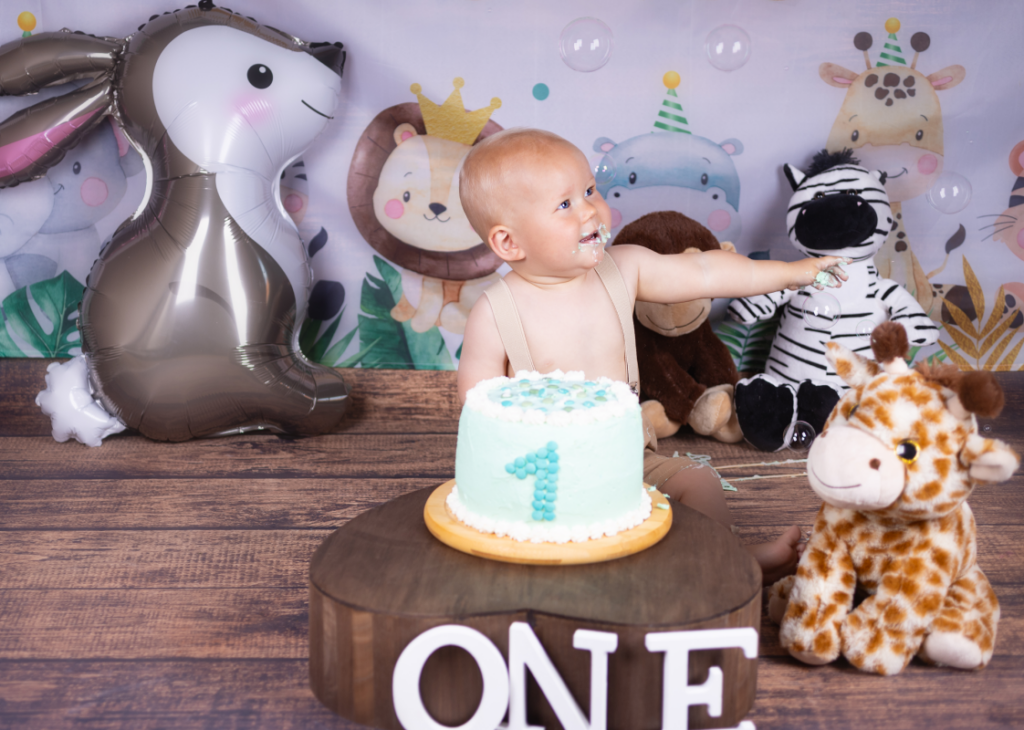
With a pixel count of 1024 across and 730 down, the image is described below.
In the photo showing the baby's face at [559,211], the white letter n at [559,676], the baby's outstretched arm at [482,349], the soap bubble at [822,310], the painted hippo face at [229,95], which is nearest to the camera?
the white letter n at [559,676]

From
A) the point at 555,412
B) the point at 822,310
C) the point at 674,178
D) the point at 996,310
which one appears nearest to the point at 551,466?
the point at 555,412

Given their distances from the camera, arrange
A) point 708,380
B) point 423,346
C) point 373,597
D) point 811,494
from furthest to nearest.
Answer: point 423,346 → point 708,380 → point 811,494 → point 373,597

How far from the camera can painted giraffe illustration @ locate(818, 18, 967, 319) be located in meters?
2.22

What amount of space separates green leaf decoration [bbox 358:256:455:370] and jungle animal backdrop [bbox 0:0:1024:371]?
2 cm

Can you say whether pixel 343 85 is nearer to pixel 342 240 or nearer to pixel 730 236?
pixel 342 240

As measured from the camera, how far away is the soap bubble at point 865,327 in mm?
2090

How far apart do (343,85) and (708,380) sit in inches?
47.2

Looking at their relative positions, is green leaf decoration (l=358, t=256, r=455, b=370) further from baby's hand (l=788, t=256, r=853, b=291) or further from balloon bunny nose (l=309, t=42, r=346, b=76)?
baby's hand (l=788, t=256, r=853, b=291)

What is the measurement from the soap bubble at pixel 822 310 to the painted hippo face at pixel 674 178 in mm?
319

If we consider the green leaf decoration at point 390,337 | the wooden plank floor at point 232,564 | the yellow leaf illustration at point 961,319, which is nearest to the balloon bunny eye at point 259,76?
the green leaf decoration at point 390,337

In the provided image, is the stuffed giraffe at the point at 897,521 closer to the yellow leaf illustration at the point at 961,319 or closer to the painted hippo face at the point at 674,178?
the painted hippo face at the point at 674,178

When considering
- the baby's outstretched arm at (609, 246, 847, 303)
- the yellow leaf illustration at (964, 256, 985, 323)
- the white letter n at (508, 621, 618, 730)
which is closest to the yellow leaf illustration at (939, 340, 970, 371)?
the yellow leaf illustration at (964, 256, 985, 323)

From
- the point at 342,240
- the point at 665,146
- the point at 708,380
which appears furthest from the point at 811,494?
the point at 342,240

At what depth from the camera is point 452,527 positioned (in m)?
1.16
